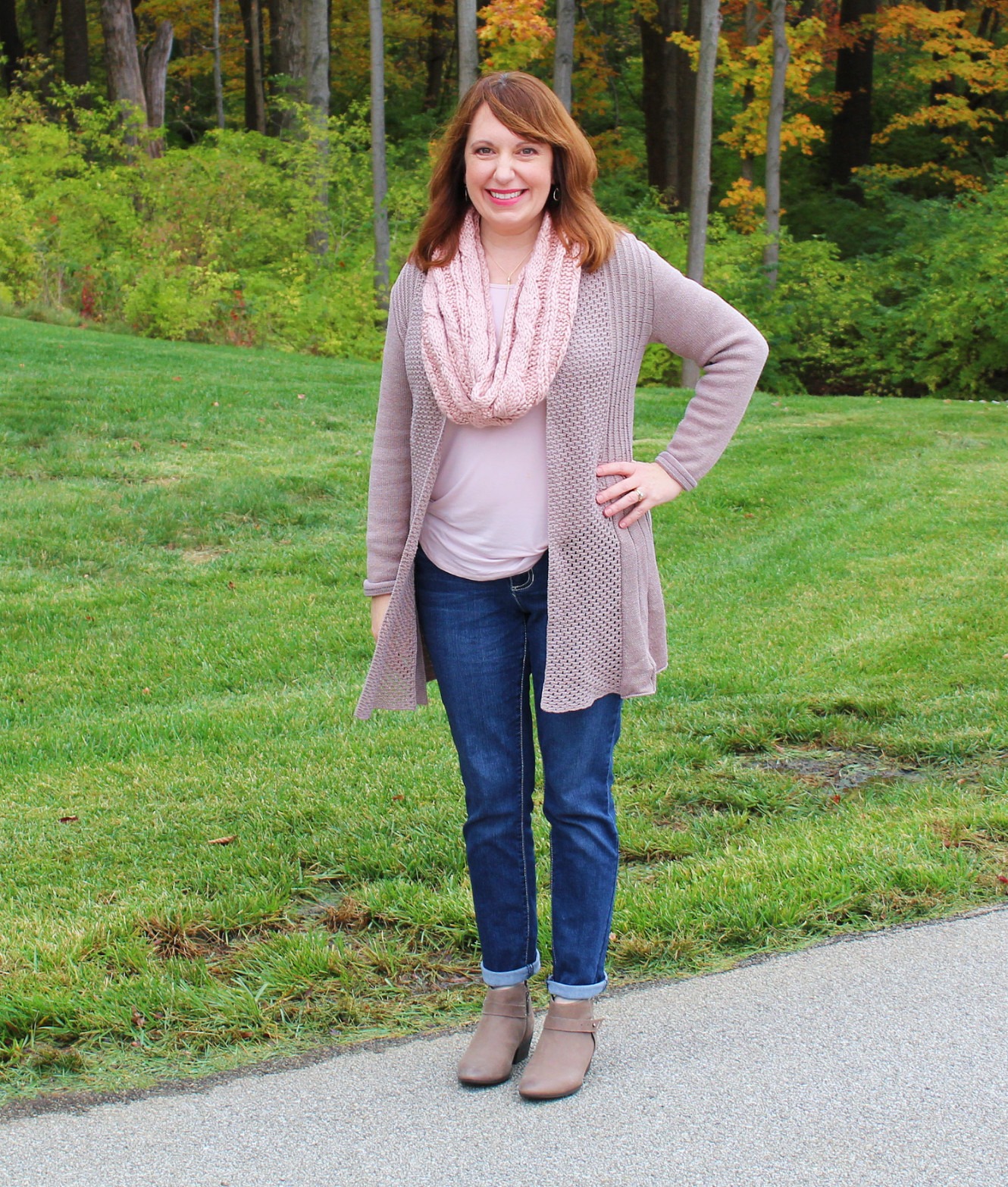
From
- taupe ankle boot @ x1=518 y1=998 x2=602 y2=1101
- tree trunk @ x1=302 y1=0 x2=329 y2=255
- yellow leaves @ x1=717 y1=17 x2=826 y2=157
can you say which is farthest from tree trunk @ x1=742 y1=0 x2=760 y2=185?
taupe ankle boot @ x1=518 y1=998 x2=602 y2=1101

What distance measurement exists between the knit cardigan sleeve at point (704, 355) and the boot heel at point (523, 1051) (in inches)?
52.2

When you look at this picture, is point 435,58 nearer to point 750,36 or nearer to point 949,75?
point 750,36

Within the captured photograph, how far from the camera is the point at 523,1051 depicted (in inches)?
120

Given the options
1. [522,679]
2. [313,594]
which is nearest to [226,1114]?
[522,679]

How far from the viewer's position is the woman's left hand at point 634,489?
2.81m

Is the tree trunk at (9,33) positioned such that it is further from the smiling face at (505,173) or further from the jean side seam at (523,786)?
the jean side seam at (523,786)

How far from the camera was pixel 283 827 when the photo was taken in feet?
A: 14.5

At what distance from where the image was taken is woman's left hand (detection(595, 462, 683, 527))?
2.81 m

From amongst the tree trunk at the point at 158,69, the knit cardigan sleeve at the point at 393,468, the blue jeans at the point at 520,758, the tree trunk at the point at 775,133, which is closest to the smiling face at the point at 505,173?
the knit cardigan sleeve at the point at 393,468

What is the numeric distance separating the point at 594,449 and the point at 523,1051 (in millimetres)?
1390

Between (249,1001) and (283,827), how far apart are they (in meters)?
1.17

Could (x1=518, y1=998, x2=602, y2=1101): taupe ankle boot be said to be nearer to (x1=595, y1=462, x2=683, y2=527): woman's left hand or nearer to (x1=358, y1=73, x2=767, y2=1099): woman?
(x1=358, y1=73, x2=767, y2=1099): woman

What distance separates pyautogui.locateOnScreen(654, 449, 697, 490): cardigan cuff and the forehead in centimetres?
73

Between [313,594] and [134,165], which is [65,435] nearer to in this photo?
[313,594]
